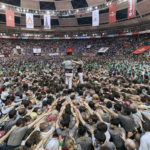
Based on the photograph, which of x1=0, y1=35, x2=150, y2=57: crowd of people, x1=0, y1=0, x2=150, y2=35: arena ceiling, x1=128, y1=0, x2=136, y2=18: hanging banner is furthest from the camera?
x1=0, y1=35, x2=150, y2=57: crowd of people

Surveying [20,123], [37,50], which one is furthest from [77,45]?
[20,123]

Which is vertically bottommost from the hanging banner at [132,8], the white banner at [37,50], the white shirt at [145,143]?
the white shirt at [145,143]

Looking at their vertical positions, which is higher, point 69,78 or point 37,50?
point 37,50

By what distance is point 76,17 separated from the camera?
124 feet

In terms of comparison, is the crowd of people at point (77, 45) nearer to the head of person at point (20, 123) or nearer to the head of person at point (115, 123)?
the head of person at point (115, 123)

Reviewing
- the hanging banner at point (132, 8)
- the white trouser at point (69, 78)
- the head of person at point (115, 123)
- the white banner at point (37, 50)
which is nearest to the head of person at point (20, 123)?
the head of person at point (115, 123)

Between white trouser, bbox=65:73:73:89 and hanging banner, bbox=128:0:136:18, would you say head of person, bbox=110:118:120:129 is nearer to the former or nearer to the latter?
white trouser, bbox=65:73:73:89

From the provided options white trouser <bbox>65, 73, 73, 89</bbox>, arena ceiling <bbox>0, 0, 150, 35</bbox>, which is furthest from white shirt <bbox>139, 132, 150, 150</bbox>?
arena ceiling <bbox>0, 0, 150, 35</bbox>

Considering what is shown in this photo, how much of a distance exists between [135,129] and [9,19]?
2508 cm

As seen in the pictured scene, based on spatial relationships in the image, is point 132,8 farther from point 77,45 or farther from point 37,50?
point 37,50

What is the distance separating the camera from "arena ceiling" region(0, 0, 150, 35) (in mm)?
27630

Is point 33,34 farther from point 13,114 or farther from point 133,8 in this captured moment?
point 13,114

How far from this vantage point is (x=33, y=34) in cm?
3672

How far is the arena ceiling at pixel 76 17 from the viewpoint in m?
27.6
